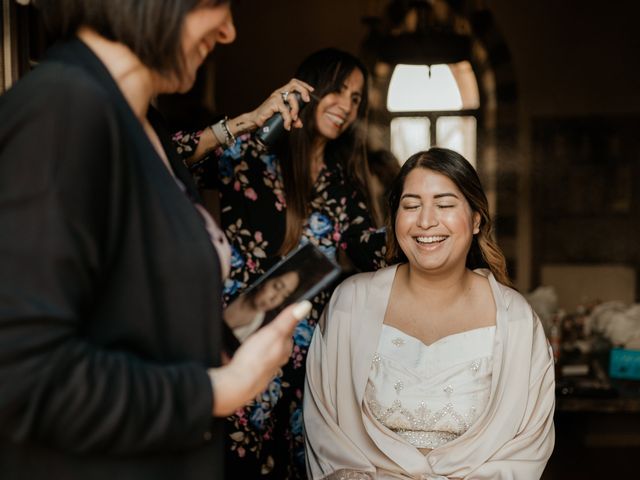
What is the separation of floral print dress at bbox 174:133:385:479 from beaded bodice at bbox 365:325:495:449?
0.46m

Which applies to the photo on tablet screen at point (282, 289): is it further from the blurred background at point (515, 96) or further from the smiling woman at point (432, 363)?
the blurred background at point (515, 96)

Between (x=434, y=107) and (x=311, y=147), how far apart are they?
2345 mm

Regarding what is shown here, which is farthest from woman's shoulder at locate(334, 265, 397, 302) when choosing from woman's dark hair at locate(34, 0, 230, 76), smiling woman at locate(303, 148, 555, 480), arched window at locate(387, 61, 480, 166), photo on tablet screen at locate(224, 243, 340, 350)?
arched window at locate(387, 61, 480, 166)

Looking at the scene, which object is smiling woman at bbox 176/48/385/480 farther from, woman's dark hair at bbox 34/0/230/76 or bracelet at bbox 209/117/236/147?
woman's dark hair at bbox 34/0/230/76

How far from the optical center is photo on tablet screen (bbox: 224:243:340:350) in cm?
105

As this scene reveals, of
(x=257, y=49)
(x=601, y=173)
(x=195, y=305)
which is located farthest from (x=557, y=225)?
(x=195, y=305)

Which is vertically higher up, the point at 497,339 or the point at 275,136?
the point at 275,136

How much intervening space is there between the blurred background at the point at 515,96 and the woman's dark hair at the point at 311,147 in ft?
6.20

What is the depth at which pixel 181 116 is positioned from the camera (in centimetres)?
431

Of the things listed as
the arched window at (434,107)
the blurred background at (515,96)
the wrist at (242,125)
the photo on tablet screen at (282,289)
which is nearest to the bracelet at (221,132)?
the wrist at (242,125)

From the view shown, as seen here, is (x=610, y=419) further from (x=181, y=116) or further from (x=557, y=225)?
(x=181, y=116)

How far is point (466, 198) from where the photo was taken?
2199 mm

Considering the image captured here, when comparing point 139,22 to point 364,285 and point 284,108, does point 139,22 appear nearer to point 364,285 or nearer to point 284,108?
point 284,108

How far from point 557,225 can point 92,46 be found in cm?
431
